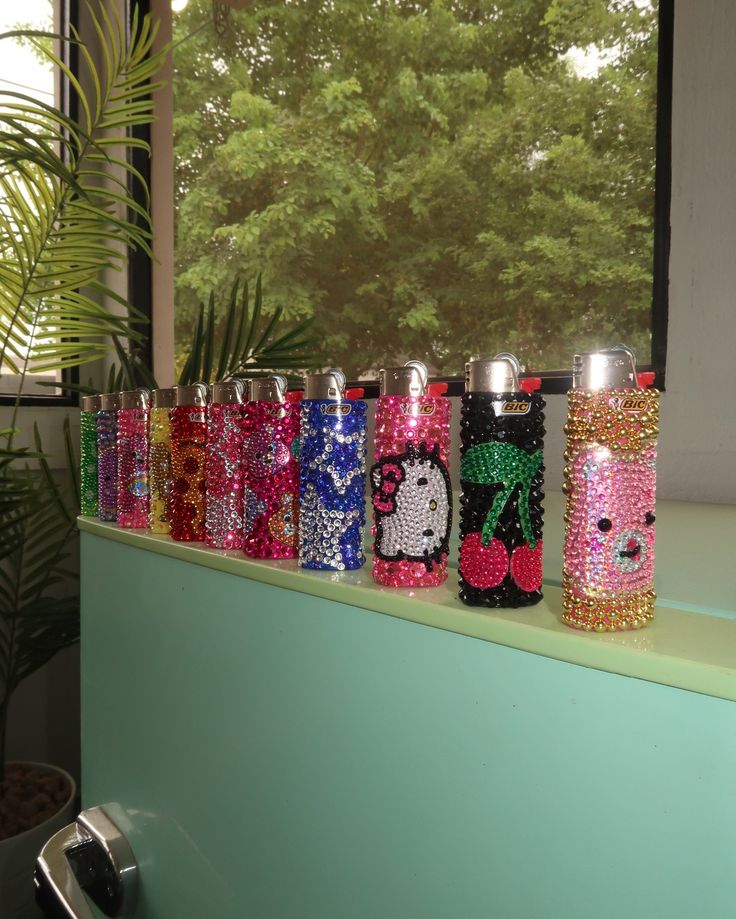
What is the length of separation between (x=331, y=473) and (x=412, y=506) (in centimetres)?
9

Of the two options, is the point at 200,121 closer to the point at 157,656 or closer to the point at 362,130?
the point at 362,130

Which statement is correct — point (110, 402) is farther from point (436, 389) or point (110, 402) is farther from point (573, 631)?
point (573, 631)

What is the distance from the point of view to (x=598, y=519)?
17.6 inches

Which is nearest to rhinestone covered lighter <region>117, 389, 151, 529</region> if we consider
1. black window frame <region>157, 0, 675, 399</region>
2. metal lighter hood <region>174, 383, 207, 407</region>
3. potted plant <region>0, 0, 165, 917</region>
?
metal lighter hood <region>174, 383, 207, 407</region>

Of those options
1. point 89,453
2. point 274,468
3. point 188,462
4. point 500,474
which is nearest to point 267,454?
point 274,468

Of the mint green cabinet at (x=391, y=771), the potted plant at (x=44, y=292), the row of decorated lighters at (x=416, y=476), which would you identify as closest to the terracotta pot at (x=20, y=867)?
the potted plant at (x=44, y=292)

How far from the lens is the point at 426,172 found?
2100 mm

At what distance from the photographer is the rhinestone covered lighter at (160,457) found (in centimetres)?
84

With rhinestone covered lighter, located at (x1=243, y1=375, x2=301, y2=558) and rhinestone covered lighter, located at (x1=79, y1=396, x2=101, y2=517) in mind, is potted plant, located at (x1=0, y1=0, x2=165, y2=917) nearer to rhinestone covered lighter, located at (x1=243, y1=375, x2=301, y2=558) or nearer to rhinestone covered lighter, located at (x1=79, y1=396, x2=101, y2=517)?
rhinestone covered lighter, located at (x1=79, y1=396, x2=101, y2=517)

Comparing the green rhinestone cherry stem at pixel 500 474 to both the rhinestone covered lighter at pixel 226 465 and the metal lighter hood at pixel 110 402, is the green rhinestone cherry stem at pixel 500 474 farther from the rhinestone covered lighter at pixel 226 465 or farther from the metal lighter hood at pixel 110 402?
the metal lighter hood at pixel 110 402

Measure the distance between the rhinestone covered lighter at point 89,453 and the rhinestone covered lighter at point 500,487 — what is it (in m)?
0.66

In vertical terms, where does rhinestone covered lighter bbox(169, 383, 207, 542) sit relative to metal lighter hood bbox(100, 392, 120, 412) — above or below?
below

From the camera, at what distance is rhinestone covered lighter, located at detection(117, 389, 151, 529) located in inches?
34.7

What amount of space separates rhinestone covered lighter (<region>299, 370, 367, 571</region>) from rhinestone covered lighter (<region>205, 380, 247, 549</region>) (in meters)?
0.12
